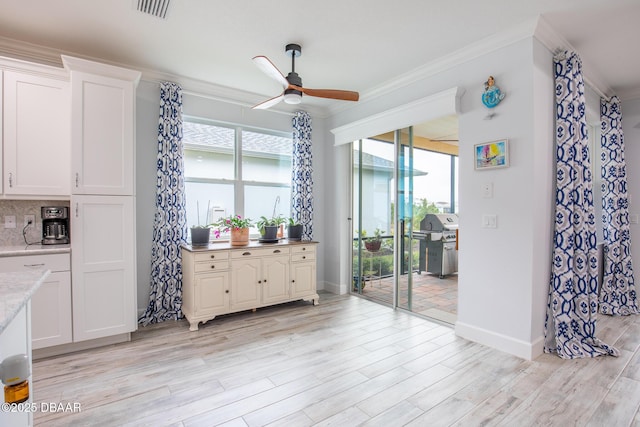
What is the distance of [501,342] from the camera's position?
9.09ft

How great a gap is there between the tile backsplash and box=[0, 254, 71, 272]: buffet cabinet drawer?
0.53 meters

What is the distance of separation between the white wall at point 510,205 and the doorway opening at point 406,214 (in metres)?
0.69

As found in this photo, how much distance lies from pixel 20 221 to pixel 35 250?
0.65 meters

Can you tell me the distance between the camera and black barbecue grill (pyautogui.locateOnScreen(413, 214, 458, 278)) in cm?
472

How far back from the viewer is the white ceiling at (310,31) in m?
2.41

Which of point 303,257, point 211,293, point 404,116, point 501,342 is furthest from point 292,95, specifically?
point 501,342

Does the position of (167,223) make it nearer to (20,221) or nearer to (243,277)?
(243,277)

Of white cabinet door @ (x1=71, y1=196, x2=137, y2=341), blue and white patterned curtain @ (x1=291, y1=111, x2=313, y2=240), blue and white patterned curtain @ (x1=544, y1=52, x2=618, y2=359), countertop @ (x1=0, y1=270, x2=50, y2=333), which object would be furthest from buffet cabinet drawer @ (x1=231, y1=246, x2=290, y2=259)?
blue and white patterned curtain @ (x1=544, y1=52, x2=618, y2=359)

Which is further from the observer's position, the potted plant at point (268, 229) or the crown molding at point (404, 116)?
the potted plant at point (268, 229)

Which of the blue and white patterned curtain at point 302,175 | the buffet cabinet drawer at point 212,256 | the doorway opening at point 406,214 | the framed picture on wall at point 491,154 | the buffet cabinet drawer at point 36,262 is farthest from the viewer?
the blue and white patterned curtain at point 302,175

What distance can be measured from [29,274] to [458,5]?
10.2ft

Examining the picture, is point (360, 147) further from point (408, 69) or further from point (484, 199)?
point (484, 199)

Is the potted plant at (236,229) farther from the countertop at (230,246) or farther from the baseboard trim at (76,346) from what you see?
the baseboard trim at (76,346)

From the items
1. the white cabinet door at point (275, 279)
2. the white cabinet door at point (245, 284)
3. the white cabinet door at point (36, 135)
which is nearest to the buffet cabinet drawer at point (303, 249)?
the white cabinet door at point (275, 279)
